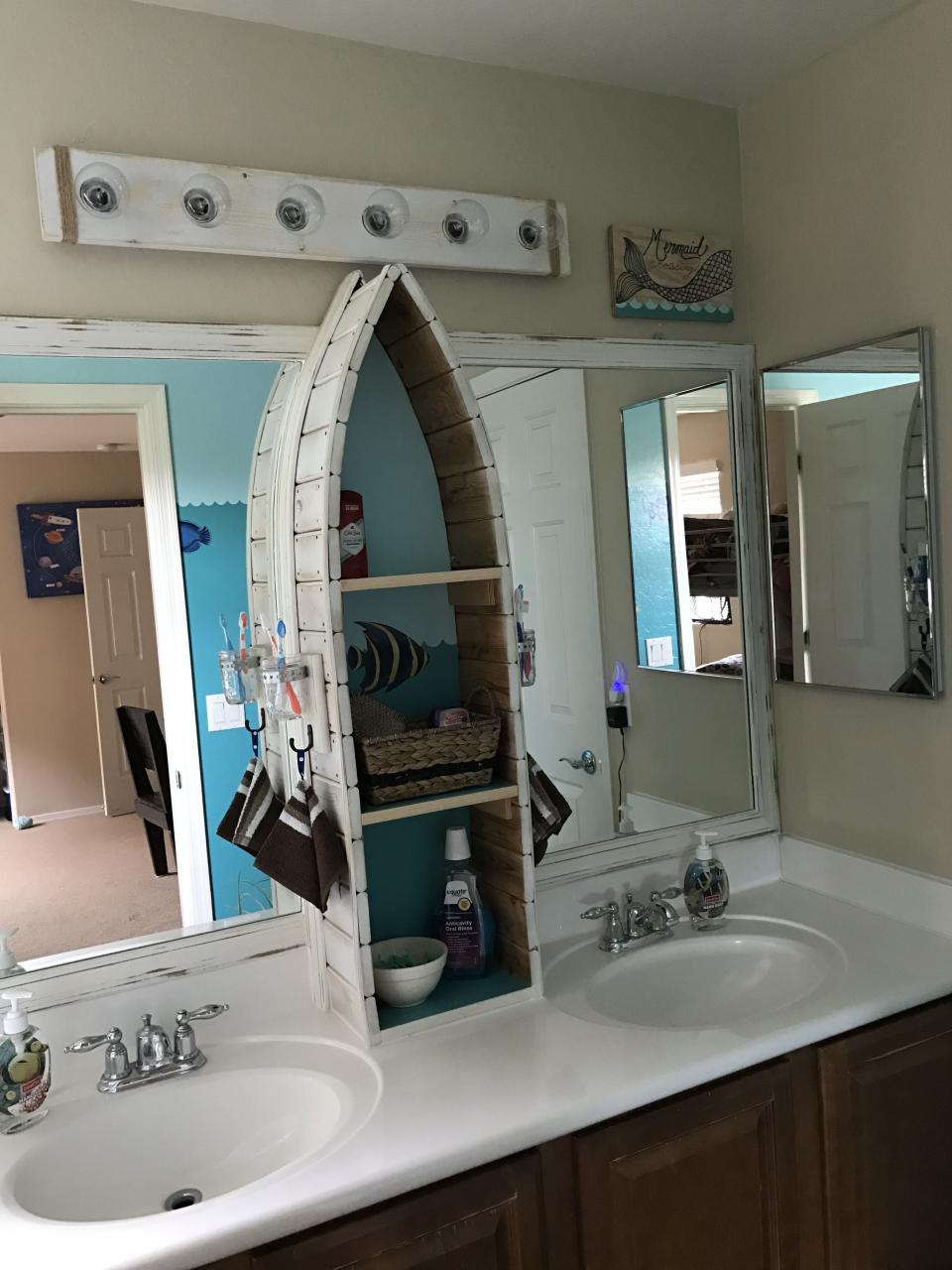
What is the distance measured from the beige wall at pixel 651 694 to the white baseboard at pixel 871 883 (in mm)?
160

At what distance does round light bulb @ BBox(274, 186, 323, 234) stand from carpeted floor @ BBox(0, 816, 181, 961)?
37.9 inches

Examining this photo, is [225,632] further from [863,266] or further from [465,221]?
[863,266]

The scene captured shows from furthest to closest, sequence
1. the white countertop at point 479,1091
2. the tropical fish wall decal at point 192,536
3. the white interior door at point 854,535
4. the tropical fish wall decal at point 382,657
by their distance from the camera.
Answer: the white interior door at point 854,535 < the tropical fish wall decal at point 382,657 < the tropical fish wall decal at point 192,536 < the white countertop at point 479,1091

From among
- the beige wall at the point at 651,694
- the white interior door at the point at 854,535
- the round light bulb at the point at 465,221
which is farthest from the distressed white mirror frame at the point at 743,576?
the round light bulb at the point at 465,221

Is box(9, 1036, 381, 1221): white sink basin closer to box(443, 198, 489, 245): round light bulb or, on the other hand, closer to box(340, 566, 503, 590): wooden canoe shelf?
box(340, 566, 503, 590): wooden canoe shelf

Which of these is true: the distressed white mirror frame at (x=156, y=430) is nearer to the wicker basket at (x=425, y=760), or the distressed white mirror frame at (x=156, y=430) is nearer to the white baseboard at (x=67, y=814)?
the white baseboard at (x=67, y=814)

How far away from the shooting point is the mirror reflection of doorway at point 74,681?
154cm

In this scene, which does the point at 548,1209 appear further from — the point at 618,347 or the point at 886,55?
the point at 886,55

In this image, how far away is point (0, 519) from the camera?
4.99ft

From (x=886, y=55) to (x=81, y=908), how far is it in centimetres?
192

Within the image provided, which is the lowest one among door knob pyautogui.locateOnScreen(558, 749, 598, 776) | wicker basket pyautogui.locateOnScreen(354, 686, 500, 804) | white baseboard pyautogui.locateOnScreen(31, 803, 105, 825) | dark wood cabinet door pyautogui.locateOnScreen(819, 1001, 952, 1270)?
dark wood cabinet door pyautogui.locateOnScreen(819, 1001, 952, 1270)

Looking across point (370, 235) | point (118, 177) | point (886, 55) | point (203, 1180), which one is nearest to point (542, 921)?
point (203, 1180)

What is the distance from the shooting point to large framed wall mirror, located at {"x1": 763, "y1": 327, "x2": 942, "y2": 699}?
71.6 inches

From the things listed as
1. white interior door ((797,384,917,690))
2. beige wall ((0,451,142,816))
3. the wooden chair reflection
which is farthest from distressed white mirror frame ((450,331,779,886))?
beige wall ((0,451,142,816))
